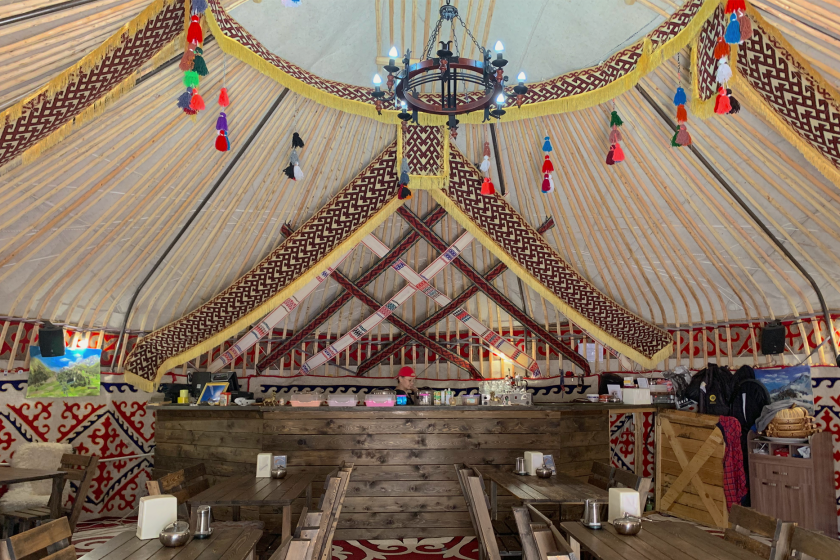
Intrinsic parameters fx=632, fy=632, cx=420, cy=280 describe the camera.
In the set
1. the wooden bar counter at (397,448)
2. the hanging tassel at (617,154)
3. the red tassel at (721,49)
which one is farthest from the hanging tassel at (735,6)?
the wooden bar counter at (397,448)

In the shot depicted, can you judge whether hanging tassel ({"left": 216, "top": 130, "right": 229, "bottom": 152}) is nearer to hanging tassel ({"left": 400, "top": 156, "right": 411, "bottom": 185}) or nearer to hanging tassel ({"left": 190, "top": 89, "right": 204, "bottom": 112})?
hanging tassel ({"left": 190, "top": 89, "right": 204, "bottom": 112})

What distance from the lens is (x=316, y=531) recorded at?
79.7 inches

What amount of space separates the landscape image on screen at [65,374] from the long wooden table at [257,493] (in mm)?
2427

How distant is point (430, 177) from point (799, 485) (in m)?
3.94

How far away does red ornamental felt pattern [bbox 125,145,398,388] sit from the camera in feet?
18.2

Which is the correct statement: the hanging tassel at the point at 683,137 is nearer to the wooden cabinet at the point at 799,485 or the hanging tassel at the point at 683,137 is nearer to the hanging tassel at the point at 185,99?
the wooden cabinet at the point at 799,485

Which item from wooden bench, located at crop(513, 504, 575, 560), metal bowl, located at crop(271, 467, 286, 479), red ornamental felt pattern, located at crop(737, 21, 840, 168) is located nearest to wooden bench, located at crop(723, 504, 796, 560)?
wooden bench, located at crop(513, 504, 575, 560)

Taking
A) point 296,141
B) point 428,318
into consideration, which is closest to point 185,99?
point 296,141

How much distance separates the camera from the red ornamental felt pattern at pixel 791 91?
3.37 metres

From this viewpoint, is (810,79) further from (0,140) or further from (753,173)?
(0,140)

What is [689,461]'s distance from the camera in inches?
229

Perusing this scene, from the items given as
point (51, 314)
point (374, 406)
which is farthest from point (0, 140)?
point (374, 406)

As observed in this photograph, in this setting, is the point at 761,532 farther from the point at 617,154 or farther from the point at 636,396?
the point at 636,396

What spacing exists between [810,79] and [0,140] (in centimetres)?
418
